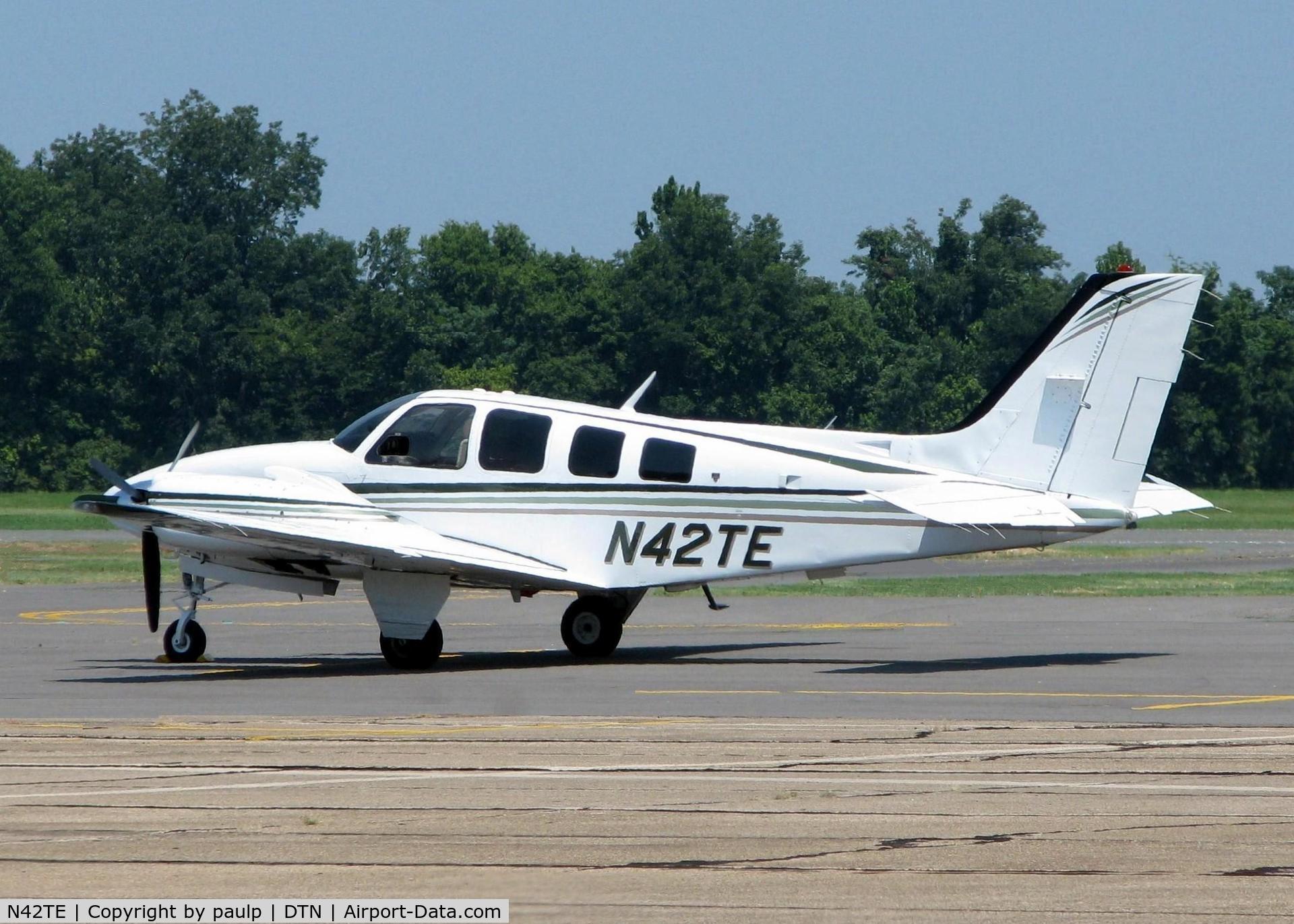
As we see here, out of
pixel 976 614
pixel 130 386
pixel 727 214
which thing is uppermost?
pixel 727 214

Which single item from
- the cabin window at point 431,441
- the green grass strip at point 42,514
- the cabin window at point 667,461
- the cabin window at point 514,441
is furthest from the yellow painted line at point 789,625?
the green grass strip at point 42,514

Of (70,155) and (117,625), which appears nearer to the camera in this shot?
(117,625)

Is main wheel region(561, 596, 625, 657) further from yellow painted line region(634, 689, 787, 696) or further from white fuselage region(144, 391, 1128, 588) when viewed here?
yellow painted line region(634, 689, 787, 696)

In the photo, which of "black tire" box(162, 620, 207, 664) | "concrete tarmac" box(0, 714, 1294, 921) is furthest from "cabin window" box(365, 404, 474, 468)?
"concrete tarmac" box(0, 714, 1294, 921)

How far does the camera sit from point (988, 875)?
767cm

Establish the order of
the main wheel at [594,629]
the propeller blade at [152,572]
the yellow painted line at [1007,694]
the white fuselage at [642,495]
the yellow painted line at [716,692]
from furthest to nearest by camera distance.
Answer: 1. the main wheel at [594,629]
2. the propeller blade at [152,572]
3. the white fuselage at [642,495]
4. the yellow painted line at [716,692]
5. the yellow painted line at [1007,694]

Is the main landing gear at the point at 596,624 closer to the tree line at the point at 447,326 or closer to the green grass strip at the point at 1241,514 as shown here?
the green grass strip at the point at 1241,514

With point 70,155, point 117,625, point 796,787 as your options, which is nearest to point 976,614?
point 117,625

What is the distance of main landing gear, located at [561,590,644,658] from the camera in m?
19.3

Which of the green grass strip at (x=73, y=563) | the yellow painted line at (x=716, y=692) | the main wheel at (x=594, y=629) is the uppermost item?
the yellow painted line at (x=716, y=692)

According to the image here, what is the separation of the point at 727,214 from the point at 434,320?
19.0 meters

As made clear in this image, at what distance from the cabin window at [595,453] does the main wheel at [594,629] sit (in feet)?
5.36

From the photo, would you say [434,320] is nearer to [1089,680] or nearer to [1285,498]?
[1285,498]

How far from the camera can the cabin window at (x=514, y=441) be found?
18734 mm
